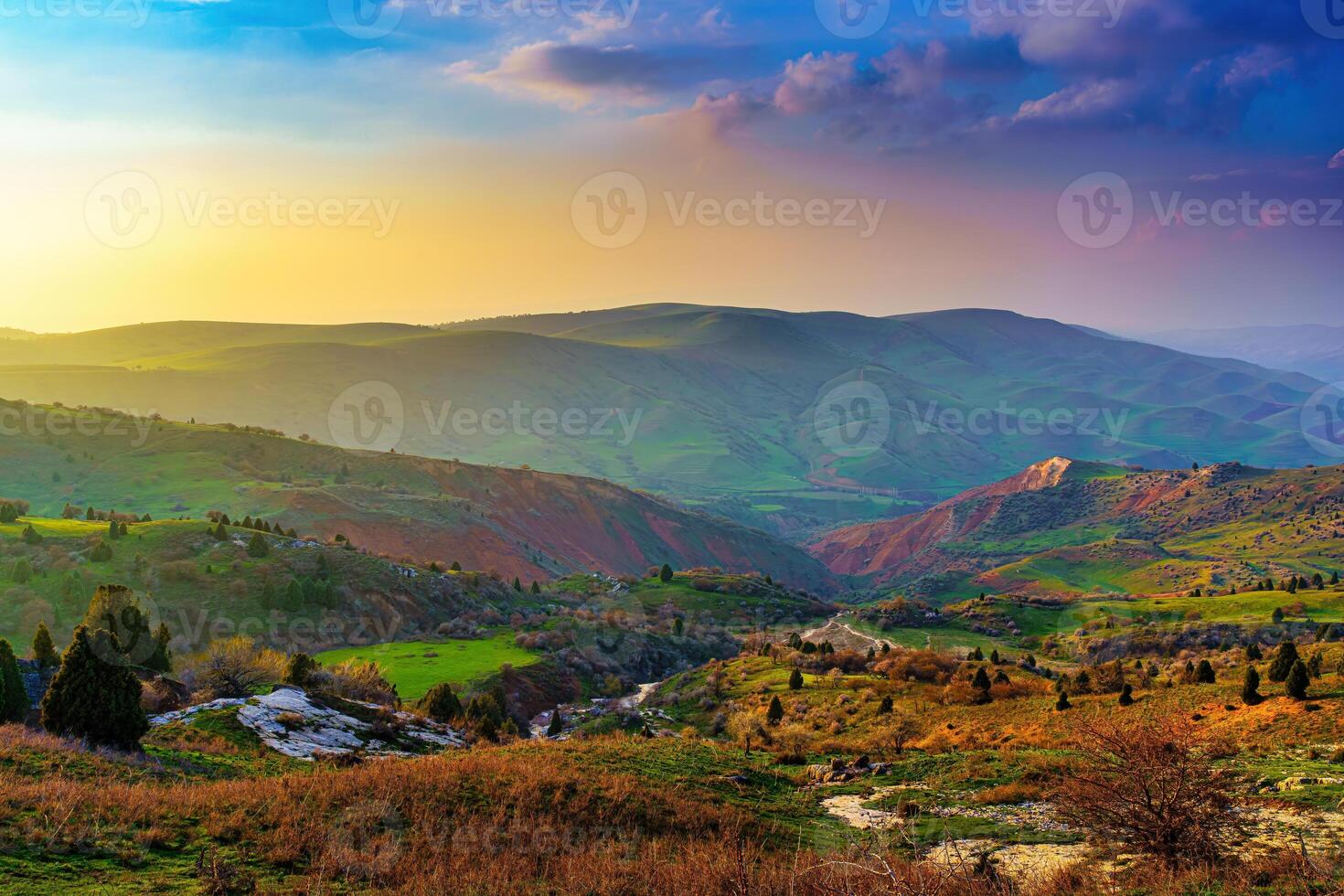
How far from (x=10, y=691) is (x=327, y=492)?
82092mm

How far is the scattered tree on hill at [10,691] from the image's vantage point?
66.8 feet

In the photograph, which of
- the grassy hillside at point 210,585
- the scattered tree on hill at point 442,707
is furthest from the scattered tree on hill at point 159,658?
the grassy hillside at point 210,585

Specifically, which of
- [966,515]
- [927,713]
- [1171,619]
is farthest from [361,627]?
[966,515]

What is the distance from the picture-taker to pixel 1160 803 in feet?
42.0

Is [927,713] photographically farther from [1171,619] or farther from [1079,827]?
[1171,619]

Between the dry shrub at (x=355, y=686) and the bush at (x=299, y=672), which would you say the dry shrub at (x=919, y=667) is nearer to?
the dry shrub at (x=355, y=686)

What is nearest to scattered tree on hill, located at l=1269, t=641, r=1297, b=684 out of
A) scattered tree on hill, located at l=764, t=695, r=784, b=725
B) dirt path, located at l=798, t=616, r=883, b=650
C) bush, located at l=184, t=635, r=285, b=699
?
scattered tree on hill, located at l=764, t=695, r=784, b=725

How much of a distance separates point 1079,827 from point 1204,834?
345cm

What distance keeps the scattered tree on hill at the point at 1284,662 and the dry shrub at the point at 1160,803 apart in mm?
16080

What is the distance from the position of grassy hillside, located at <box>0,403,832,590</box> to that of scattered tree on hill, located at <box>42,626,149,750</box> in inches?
2552

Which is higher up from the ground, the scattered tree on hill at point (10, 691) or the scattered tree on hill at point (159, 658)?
the scattered tree on hill at point (10, 691)

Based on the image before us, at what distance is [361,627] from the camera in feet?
196

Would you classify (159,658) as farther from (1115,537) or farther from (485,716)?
(1115,537)

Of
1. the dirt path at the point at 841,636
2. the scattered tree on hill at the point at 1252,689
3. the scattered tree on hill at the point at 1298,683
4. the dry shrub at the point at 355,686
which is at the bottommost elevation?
the dirt path at the point at 841,636
